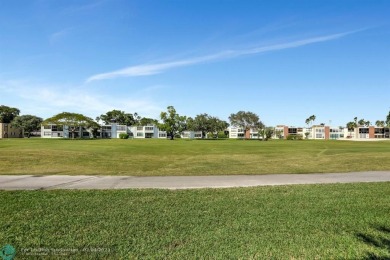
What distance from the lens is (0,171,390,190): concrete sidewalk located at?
1156cm

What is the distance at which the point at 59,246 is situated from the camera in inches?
214

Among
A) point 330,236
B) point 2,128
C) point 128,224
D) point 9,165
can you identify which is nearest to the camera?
point 330,236

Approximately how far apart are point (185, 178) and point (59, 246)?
8447mm

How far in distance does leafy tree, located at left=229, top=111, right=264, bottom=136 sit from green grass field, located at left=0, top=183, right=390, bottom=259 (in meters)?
141

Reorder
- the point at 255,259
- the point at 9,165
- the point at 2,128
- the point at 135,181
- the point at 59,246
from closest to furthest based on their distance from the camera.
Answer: the point at 255,259 < the point at 59,246 < the point at 135,181 < the point at 9,165 < the point at 2,128

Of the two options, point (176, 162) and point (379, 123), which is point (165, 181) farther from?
point (379, 123)

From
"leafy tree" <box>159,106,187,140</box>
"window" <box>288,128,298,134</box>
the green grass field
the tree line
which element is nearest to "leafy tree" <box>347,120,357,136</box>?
the tree line

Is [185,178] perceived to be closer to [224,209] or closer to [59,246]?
[224,209]

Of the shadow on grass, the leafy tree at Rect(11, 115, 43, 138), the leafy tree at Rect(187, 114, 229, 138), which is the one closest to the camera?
the shadow on grass

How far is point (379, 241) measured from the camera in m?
5.81

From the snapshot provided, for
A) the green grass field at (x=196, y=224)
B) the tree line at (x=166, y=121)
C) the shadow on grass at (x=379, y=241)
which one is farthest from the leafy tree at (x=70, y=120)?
the shadow on grass at (x=379, y=241)

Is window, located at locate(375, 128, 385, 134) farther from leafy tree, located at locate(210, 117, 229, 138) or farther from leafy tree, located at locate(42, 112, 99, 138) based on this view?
leafy tree, located at locate(42, 112, 99, 138)

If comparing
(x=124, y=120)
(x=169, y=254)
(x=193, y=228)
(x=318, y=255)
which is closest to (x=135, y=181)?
(x=193, y=228)

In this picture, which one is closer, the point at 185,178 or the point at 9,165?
the point at 185,178
